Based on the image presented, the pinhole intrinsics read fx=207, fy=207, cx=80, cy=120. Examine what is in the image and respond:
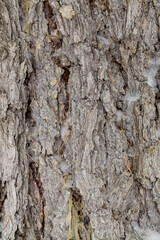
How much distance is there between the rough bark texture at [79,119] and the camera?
1.11 m

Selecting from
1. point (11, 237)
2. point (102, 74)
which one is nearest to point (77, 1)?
point (102, 74)

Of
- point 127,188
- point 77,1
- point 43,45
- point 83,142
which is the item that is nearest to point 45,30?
point 43,45

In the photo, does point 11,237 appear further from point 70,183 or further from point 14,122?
point 14,122

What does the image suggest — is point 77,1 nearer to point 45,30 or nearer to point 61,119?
point 45,30

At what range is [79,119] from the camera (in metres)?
1.14

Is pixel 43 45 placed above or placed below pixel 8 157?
above

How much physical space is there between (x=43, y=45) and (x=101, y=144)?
0.64 meters

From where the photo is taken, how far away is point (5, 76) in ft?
3.63

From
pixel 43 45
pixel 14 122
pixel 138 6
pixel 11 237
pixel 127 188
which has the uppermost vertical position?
pixel 138 6

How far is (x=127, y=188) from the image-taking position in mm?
1154

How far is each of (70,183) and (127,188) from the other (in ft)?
1.05

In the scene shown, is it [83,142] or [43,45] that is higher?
[43,45]

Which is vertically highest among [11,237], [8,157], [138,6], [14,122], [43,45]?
[138,6]

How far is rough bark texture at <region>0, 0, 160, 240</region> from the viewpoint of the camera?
1.11m
